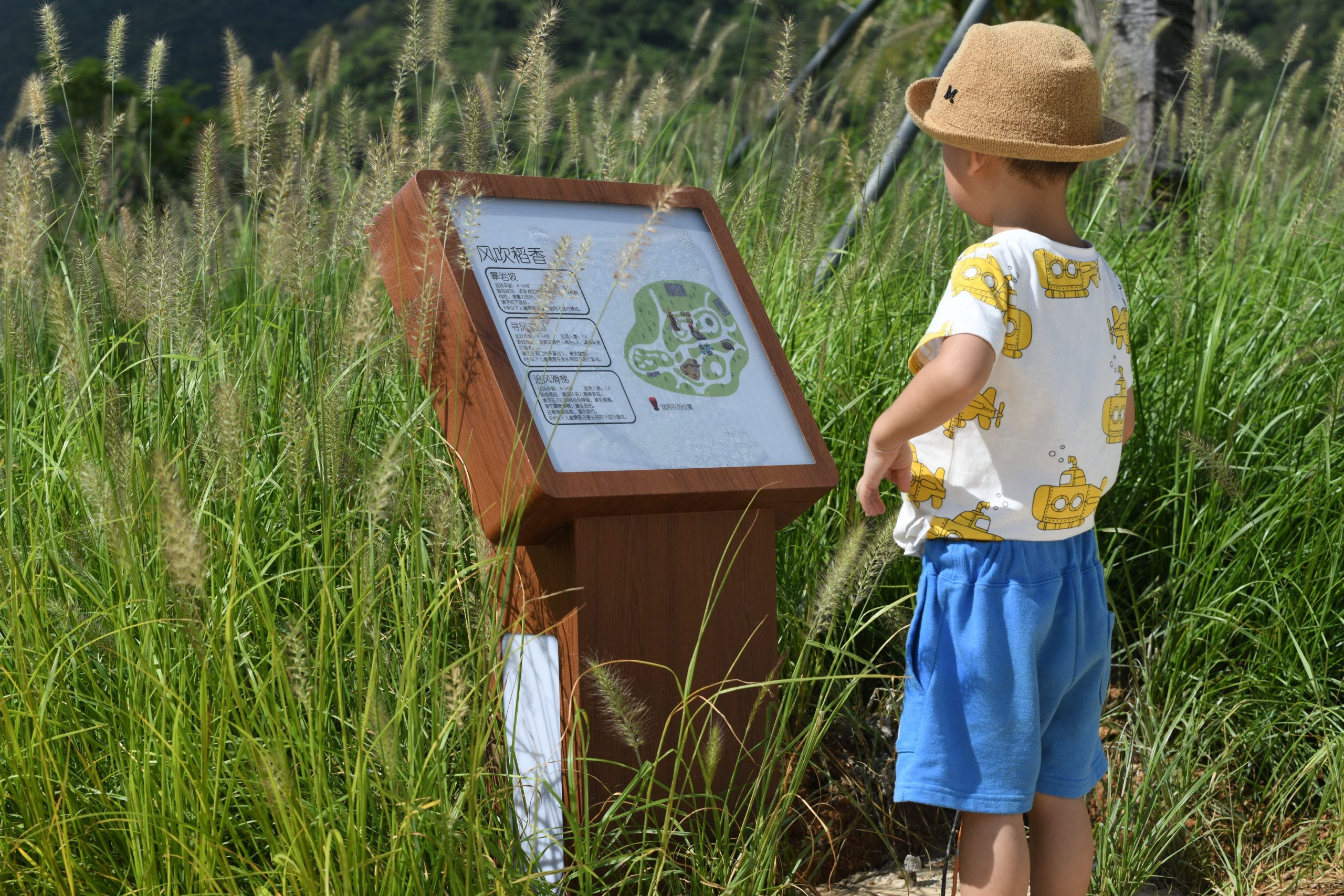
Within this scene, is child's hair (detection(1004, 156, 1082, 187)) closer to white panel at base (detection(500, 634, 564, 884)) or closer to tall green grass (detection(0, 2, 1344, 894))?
tall green grass (detection(0, 2, 1344, 894))

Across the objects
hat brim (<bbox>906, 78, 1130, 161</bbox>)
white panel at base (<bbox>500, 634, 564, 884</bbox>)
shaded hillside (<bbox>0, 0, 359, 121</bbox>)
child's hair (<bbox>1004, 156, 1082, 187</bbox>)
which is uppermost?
hat brim (<bbox>906, 78, 1130, 161</bbox>)

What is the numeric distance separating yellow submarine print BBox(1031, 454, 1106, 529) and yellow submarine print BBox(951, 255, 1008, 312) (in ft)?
0.91

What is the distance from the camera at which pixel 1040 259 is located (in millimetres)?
1688

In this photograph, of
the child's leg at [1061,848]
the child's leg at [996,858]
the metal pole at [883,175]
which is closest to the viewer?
the child's leg at [996,858]

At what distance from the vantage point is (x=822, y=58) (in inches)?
153

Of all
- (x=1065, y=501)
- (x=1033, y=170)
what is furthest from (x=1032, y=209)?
(x=1065, y=501)

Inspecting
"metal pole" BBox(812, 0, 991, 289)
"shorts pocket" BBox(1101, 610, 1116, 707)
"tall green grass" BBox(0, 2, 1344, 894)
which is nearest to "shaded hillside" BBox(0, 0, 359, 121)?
"metal pole" BBox(812, 0, 991, 289)

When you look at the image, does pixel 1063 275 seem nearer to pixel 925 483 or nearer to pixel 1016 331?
pixel 1016 331

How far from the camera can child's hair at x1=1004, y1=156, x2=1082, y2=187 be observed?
1763 mm

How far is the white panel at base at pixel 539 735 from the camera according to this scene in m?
1.73

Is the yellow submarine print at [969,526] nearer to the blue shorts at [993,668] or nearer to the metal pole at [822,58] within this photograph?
the blue shorts at [993,668]

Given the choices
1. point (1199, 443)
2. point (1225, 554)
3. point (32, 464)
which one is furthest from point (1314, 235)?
point (32, 464)

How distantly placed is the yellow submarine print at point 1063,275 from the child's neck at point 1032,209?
0.06 m

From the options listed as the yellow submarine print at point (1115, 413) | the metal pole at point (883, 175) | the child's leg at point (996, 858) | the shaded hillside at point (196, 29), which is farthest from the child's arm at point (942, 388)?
the shaded hillside at point (196, 29)
